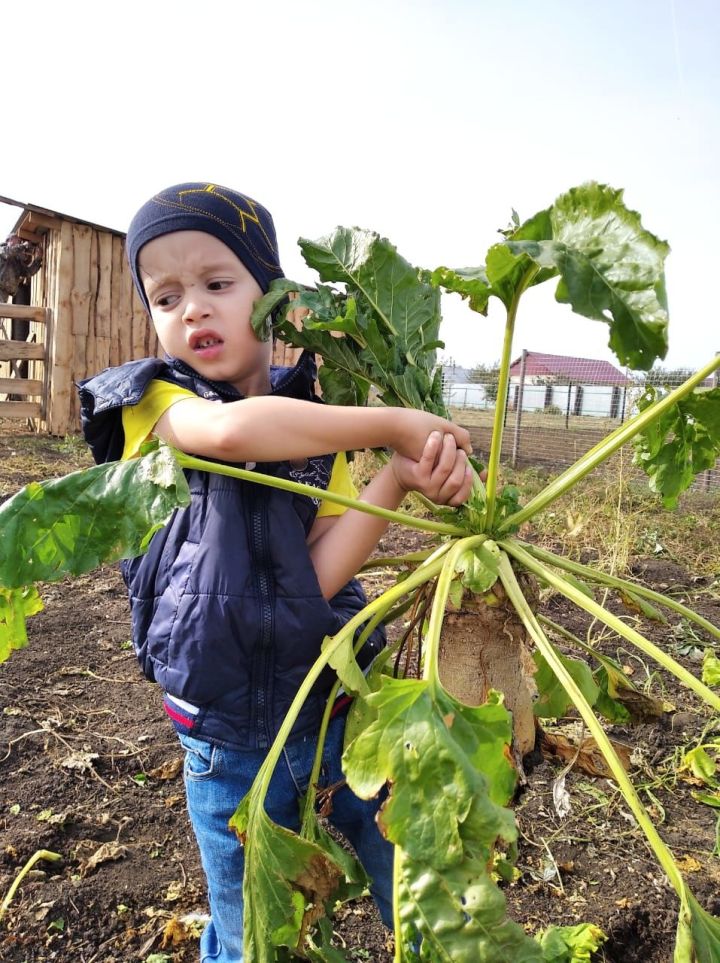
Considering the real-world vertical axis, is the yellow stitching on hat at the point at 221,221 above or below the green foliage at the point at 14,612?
above

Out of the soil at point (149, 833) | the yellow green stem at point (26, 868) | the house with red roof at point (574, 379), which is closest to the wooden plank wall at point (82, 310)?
the soil at point (149, 833)

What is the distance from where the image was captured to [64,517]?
45.5 inches

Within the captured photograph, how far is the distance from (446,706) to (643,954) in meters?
1.50

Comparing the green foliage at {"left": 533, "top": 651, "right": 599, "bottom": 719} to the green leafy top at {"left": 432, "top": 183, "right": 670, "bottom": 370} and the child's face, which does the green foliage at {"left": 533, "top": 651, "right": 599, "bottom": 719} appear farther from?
the child's face

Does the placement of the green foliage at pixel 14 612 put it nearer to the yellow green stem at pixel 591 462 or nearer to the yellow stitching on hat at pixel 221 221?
the yellow stitching on hat at pixel 221 221

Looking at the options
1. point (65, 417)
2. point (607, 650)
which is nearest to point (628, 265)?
point (607, 650)

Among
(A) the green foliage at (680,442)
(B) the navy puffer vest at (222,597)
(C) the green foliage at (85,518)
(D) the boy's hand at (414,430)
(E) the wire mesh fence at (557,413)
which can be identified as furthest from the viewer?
(E) the wire mesh fence at (557,413)

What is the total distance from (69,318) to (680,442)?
29.3 feet

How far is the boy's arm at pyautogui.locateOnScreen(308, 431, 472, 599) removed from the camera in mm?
1394

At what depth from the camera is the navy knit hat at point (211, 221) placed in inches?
60.3

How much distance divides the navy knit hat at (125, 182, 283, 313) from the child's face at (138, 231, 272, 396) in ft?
0.06

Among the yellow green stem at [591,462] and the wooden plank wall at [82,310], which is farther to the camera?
the wooden plank wall at [82,310]

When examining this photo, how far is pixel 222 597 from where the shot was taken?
1.46 meters

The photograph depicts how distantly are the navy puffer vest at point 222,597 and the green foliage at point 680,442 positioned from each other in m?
0.96
